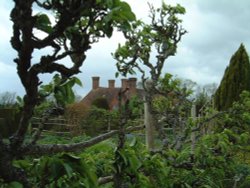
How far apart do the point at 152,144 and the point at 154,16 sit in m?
1.48

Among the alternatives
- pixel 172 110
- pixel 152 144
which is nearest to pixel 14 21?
pixel 152 144

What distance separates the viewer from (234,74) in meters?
10.7

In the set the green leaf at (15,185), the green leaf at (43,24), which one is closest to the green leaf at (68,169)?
the green leaf at (15,185)

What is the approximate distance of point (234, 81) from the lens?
10711 millimetres

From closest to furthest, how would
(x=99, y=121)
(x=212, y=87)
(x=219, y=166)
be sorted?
(x=219, y=166) < (x=99, y=121) < (x=212, y=87)

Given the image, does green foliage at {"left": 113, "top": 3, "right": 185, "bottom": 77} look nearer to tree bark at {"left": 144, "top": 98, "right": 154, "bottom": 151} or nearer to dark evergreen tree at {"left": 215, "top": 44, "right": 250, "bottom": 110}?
tree bark at {"left": 144, "top": 98, "right": 154, "bottom": 151}

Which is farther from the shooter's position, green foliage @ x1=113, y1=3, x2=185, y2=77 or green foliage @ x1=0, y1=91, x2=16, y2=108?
green foliage @ x1=0, y1=91, x2=16, y2=108

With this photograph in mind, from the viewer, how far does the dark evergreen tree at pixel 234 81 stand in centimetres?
1057

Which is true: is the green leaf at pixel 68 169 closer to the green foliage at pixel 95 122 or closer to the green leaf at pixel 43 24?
the green leaf at pixel 43 24

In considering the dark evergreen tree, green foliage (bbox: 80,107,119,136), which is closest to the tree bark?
the dark evergreen tree

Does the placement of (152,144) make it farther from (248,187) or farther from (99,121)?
(99,121)

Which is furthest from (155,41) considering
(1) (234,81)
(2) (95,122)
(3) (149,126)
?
(2) (95,122)

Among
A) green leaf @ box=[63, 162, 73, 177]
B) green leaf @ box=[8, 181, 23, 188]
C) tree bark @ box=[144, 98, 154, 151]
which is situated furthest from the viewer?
tree bark @ box=[144, 98, 154, 151]

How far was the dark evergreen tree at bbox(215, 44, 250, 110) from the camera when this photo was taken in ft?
34.7
